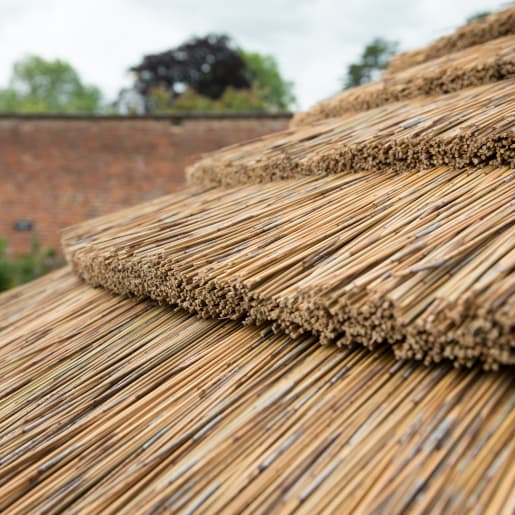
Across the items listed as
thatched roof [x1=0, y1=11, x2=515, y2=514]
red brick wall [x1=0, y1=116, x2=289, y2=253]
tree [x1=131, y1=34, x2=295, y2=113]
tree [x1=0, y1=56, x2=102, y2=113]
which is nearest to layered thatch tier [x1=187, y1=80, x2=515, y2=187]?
thatched roof [x1=0, y1=11, x2=515, y2=514]

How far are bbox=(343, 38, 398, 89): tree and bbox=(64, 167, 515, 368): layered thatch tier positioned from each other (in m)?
18.0

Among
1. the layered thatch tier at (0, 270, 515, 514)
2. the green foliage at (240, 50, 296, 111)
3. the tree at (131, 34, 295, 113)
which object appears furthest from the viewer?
the green foliage at (240, 50, 296, 111)

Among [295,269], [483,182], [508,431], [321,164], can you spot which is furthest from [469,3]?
[508,431]

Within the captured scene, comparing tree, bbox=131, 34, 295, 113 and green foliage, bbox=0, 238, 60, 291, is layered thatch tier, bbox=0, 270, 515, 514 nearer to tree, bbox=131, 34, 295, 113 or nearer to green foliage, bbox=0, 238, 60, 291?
green foliage, bbox=0, 238, 60, 291

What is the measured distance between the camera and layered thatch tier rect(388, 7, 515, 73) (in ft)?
7.79

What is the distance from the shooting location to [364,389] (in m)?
0.94

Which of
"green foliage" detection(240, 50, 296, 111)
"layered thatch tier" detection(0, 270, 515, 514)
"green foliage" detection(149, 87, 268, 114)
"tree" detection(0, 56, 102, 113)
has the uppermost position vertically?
"tree" detection(0, 56, 102, 113)

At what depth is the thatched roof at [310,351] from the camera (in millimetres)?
785

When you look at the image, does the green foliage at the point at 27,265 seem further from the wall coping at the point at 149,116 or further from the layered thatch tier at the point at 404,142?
the layered thatch tier at the point at 404,142

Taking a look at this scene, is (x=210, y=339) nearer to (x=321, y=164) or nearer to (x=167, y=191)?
(x=321, y=164)

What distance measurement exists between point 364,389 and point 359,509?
0.23 metres

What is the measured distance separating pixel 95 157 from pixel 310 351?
286 inches

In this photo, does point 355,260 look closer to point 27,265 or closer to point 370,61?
point 27,265

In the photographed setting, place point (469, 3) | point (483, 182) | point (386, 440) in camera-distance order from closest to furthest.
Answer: point (386, 440)
point (483, 182)
point (469, 3)
